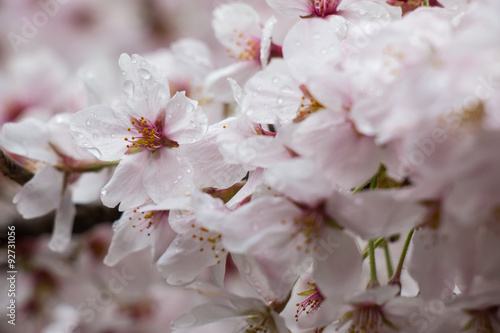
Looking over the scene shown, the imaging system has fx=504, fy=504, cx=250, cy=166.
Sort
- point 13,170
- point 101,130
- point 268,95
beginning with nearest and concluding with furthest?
point 268,95 → point 101,130 → point 13,170

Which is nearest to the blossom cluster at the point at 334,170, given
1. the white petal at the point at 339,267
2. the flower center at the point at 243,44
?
the white petal at the point at 339,267

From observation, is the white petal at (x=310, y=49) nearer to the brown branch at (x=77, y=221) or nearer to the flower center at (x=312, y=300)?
the flower center at (x=312, y=300)

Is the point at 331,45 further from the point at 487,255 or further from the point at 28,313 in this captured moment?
the point at 28,313

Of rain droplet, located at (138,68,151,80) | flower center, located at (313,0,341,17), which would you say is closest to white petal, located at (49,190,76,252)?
rain droplet, located at (138,68,151,80)

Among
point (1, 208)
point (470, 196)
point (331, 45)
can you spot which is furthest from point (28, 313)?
point (470, 196)

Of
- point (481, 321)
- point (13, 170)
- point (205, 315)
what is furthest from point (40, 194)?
point (481, 321)

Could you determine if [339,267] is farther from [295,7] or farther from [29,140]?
[29,140]

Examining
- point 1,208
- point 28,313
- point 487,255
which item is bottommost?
point 28,313

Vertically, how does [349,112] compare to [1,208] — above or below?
above
